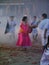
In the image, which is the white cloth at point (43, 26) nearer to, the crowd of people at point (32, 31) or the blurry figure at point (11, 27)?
the crowd of people at point (32, 31)

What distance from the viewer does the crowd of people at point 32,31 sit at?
602 cm

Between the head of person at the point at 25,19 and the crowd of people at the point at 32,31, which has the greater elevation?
the head of person at the point at 25,19

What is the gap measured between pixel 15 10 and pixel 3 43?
68 centimetres

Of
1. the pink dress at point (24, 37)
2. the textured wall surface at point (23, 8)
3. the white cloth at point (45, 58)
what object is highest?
the textured wall surface at point (23, 8)

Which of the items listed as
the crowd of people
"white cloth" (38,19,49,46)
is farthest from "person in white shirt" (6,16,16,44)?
"white cloth" (38,19,49,46)

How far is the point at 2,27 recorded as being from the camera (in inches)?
239

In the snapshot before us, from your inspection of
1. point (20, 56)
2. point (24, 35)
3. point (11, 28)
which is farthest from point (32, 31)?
point (20, 56)

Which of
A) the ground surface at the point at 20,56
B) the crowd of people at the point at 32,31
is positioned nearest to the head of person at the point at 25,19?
the crowd of people at the point at 32,31

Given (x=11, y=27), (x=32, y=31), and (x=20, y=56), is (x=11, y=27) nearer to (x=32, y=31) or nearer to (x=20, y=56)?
(x=32, y=31)

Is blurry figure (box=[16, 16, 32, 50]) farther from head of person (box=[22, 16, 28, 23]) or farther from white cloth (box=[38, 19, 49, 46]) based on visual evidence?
white cloth (box=[38, 19, 49, 46])

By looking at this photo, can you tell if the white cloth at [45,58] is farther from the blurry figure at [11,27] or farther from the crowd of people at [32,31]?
the blurry figure at [11,27]

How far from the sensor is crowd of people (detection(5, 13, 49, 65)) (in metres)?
6.02

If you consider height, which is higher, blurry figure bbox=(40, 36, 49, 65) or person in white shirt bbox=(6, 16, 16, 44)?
person in white shirt bbox=(6, 16, 16, 44)

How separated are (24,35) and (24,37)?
0.04m
